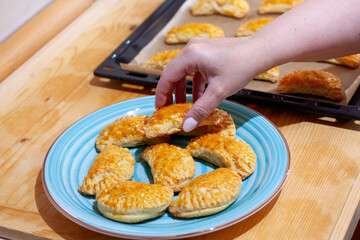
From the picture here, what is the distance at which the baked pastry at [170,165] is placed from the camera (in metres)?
1.23

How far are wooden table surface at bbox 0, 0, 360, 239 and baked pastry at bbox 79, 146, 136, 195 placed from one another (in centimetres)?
12

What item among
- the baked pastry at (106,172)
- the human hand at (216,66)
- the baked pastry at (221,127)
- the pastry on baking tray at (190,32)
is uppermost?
the human hand at (216,66)

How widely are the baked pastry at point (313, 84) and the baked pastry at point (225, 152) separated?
1.58ft

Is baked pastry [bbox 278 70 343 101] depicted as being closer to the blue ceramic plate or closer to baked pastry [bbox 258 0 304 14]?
the blue ceramic plate

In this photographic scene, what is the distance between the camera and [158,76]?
1800mm

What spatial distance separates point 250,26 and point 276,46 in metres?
1.01

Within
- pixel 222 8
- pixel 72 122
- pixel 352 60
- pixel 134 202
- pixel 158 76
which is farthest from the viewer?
pixel 222 8

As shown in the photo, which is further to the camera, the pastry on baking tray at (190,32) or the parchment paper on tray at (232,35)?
the pastry on baking tray at (190,32)

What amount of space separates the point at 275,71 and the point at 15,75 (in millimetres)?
1162

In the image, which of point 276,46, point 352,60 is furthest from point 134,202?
point 352,60

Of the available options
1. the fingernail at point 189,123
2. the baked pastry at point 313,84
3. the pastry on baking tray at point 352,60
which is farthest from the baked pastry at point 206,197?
the pastry on baking tray at point 352,60

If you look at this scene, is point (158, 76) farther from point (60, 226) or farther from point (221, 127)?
point (60, 226)

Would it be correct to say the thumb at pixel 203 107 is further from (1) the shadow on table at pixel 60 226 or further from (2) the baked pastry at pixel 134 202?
(1) the shadow on table at pixel 60 226

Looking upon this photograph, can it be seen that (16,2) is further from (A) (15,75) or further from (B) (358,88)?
(B) (358,88)
